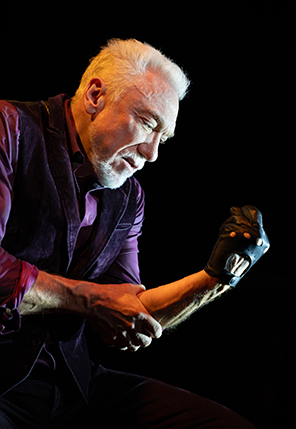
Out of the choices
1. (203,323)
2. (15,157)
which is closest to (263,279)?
(203,323)

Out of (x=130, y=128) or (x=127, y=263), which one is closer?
(x=130, y=128)

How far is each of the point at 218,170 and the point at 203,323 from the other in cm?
103

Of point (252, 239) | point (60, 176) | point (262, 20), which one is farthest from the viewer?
point (262, 20)

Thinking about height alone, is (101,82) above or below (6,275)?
above

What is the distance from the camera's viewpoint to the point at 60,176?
1361 millimetres

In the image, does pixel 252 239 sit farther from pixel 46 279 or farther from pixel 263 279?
pixel 263 279

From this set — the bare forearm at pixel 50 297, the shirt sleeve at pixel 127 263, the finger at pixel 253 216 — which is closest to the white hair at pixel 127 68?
the shirt sleeve at pixel 127 263

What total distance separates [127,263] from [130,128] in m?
0.66

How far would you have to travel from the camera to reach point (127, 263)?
67.7 inches

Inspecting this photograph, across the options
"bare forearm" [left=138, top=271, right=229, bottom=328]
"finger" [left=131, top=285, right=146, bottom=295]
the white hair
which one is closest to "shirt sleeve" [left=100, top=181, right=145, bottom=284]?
"finger" [left=131, top=285, right=146, bottom=295]

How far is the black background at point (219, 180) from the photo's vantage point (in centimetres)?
215

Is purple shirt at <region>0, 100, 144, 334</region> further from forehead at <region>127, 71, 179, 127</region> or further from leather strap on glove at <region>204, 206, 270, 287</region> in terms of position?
leather strap on glove at <region>204, 206, 270, 287</region>

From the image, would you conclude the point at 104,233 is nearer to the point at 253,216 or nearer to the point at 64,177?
the point at 64,177

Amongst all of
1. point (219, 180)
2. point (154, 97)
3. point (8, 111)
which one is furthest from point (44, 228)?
point (219, 180)
